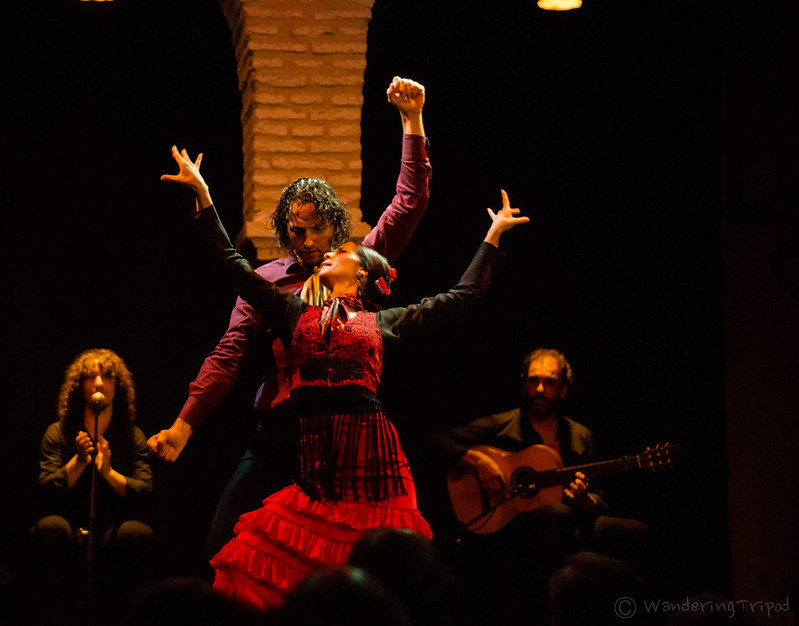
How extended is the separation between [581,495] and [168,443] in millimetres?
2120

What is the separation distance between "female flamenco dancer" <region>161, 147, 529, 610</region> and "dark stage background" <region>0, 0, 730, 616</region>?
203 centimetres

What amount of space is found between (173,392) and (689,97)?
3.24 meters

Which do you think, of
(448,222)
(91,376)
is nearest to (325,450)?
(91,376)

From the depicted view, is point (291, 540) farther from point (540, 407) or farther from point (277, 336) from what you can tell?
point (540, 407)

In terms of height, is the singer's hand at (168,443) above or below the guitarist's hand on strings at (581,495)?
above

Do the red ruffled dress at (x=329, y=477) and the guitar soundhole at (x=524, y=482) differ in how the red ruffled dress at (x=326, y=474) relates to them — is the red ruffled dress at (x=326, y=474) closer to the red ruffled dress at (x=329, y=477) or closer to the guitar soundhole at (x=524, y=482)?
the red ruffled dress at (x=329, y=477)

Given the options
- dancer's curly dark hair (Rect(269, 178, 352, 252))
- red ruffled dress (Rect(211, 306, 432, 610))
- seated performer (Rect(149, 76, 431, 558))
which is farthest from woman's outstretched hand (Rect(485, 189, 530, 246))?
red ruffled dress (Rect(211, 306, 432, 610))

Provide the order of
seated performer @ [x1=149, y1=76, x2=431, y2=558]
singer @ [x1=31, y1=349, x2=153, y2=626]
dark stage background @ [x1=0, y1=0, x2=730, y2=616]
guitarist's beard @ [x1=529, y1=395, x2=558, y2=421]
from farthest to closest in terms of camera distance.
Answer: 1. dark stage background @ [x1=0, y1=0, x2=730, y2=616]
2. guitarist's beard @ [x1=529, y1=395, x2=558, y2=421]
3. singer @ [x1=31, y1=349, x2=153, y2=626]
4. seated performer @ [x1=149, y1=76, x2=431, y2=558]

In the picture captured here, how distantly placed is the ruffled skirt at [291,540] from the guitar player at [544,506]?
170 centimetres

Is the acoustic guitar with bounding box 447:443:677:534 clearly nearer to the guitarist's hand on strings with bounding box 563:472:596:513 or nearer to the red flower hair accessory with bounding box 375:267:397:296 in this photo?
the guitarist's hand on strings with bounding box 563:472:596:513

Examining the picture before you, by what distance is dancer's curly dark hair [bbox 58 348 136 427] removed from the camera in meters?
5.08
